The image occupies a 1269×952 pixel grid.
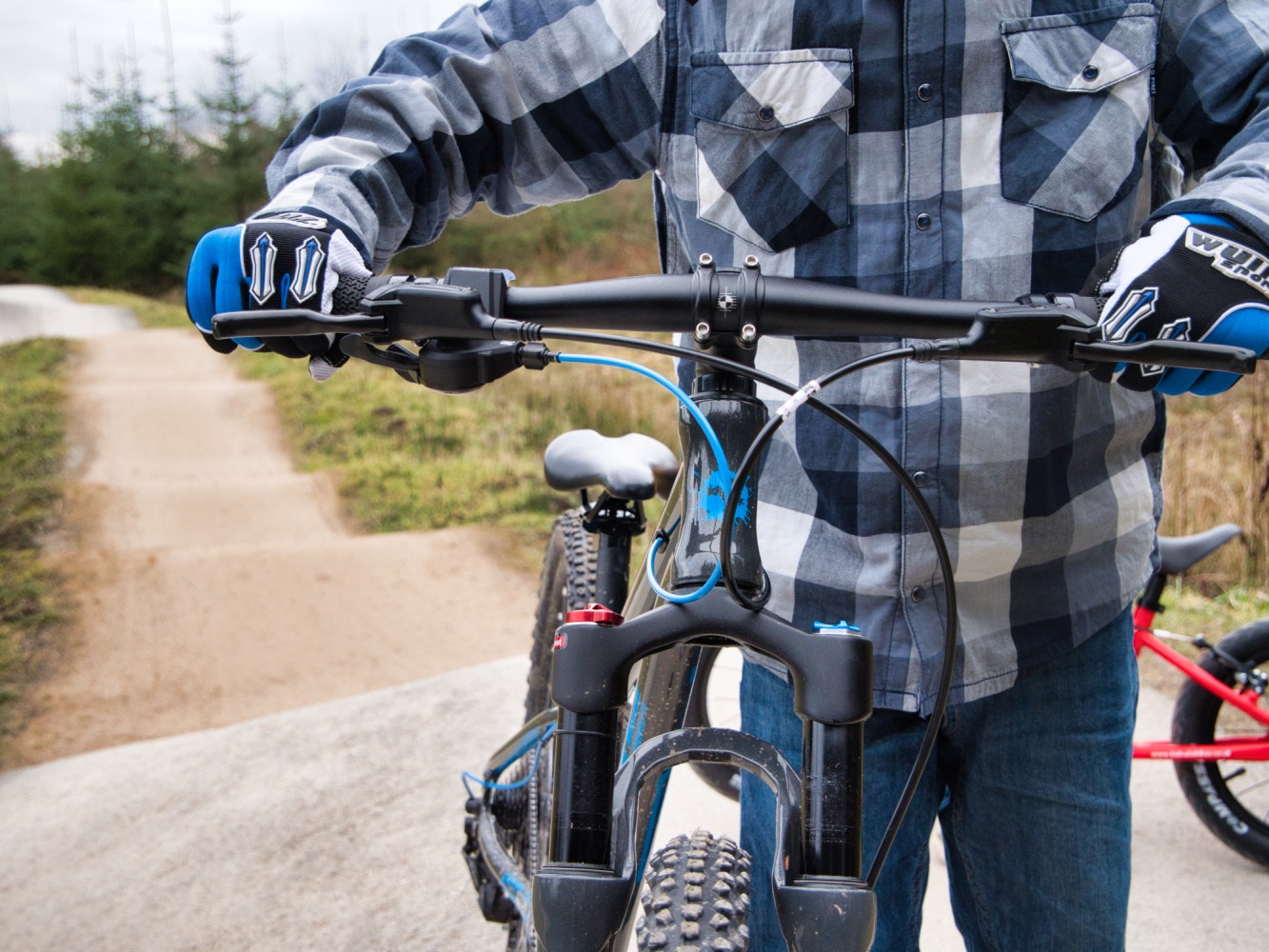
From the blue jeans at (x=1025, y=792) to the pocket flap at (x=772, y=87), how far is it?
25.9 inches

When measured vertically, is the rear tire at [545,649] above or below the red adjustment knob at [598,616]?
below

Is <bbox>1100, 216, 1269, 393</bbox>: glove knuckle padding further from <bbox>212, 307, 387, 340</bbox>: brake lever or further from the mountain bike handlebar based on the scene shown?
<bbox>212, 307, 387, 340</bbox>: brake lever

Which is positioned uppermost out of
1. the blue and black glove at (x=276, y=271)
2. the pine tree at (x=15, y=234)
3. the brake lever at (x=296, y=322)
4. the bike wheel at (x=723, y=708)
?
the pine tree at (x=15, y=234)

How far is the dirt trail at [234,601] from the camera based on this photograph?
168 inches

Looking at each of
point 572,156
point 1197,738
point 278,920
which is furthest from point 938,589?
point 278,920

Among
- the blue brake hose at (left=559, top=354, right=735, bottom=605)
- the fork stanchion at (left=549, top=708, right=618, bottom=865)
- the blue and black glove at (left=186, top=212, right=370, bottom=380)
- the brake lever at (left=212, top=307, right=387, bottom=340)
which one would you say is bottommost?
the fork stanchion at (left=549, top=708, right=618, bottom=865)

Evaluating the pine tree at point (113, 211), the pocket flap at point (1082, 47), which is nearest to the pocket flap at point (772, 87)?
the pocket flap at point (1082, 47)

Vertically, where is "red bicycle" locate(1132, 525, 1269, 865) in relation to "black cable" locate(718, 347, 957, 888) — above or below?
below

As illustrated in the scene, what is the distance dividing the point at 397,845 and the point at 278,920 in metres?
0.37

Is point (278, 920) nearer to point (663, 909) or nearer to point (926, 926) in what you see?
point (926, 926)

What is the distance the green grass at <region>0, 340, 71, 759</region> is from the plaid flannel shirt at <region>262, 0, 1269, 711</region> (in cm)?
354

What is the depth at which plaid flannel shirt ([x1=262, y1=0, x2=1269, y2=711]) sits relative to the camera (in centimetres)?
110

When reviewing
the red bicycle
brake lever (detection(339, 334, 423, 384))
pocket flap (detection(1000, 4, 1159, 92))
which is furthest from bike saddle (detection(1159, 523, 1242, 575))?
brake lever (detection(339, 334, 423, 384))

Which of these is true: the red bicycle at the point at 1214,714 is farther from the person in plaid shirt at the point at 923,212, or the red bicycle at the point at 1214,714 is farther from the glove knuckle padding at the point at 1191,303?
the glove knuckle padding at the point at 1191,303
